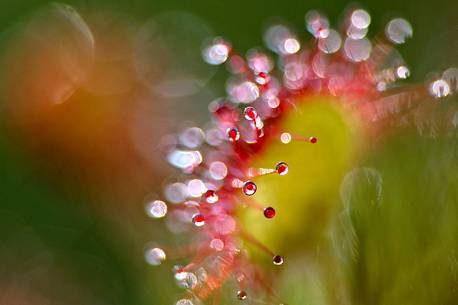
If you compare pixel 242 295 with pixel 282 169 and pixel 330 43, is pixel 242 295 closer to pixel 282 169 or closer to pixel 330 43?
pixel 282 169

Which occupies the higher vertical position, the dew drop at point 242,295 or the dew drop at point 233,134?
the dew drop at point 233,134

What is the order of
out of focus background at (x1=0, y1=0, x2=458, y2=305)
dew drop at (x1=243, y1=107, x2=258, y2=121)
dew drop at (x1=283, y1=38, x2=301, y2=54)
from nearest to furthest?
1. out of focus background at (x1=0, y1=0, x2=458, y2=305)
2. dew drop at (x1=243, y1=107, x2=258, y2=121)
3. dew drop at (x1=283, y1=38, x2=301, y2=54)

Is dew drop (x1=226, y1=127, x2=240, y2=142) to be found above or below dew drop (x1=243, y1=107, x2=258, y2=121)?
below

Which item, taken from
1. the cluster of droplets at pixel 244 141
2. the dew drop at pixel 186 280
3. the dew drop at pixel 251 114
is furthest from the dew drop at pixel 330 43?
the dew drop at pixel 186 280

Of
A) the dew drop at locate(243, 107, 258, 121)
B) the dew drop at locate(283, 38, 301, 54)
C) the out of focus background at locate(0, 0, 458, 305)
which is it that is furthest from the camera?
the dew drop at locate(283, 38, 301, 54)

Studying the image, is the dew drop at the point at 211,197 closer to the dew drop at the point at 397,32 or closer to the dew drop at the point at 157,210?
the dew drop at the point at 157,210

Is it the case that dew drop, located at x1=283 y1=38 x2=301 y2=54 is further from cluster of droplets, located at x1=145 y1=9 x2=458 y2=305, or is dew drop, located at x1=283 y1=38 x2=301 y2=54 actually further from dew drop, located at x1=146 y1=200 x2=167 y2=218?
dew drop, located at x1=146 y1=200 x2=167 y2=218

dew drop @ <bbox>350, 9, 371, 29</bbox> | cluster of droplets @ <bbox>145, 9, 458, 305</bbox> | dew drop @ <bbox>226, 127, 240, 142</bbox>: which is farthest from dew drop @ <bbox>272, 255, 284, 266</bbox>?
dew drop @ <bbox>350, 9, 371, 29</bbox>
